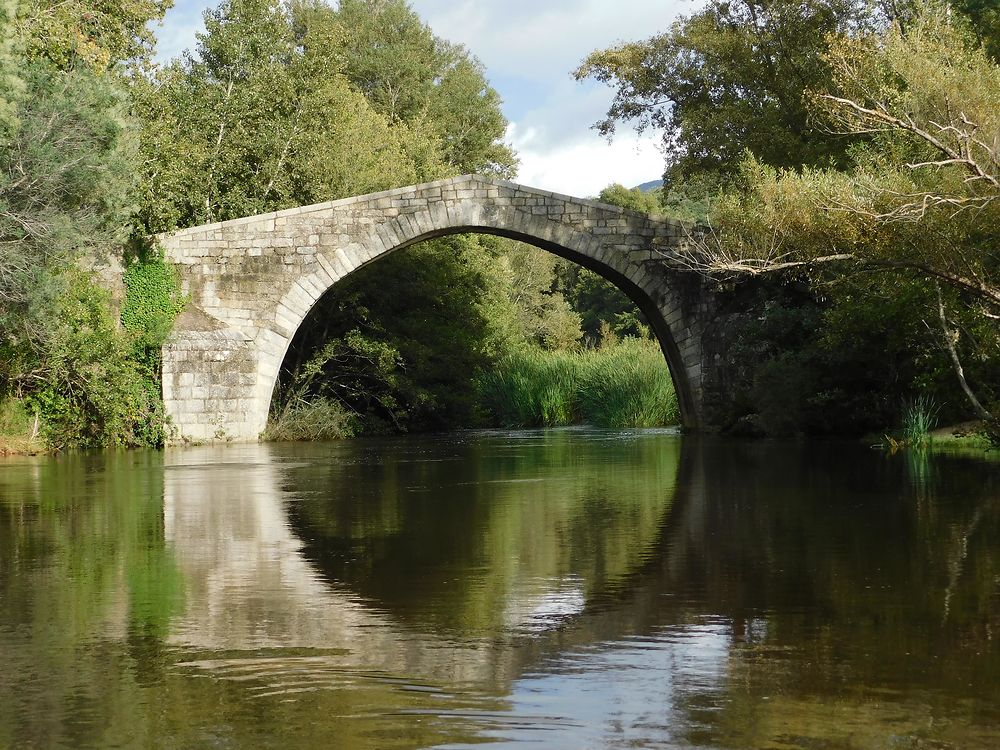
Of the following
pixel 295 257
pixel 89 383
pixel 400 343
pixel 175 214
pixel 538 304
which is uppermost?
pixel 538 304

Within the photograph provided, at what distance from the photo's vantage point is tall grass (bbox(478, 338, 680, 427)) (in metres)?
26.6

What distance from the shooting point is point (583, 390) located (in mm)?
27641

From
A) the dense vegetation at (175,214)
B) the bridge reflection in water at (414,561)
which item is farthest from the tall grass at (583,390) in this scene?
the bridge reflection in water at (414,561)

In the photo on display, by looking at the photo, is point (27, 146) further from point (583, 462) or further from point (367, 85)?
point (367, 85)

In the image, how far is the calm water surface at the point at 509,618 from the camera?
373 centimetres

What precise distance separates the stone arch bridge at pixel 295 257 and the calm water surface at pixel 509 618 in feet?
33.2

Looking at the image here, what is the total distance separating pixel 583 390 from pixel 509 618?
22.4 metres

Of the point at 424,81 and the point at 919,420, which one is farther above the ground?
the point at 424,81

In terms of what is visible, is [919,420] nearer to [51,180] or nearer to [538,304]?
[51,180]

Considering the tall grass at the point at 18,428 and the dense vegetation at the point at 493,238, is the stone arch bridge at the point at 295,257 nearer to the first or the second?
the dense vegetation at the point at 493,238

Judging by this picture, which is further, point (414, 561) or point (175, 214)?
point (175, 214)

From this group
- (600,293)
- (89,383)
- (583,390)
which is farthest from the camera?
(600,293)

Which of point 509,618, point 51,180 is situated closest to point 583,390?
point 51,180

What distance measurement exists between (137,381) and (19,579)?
14.3 m
